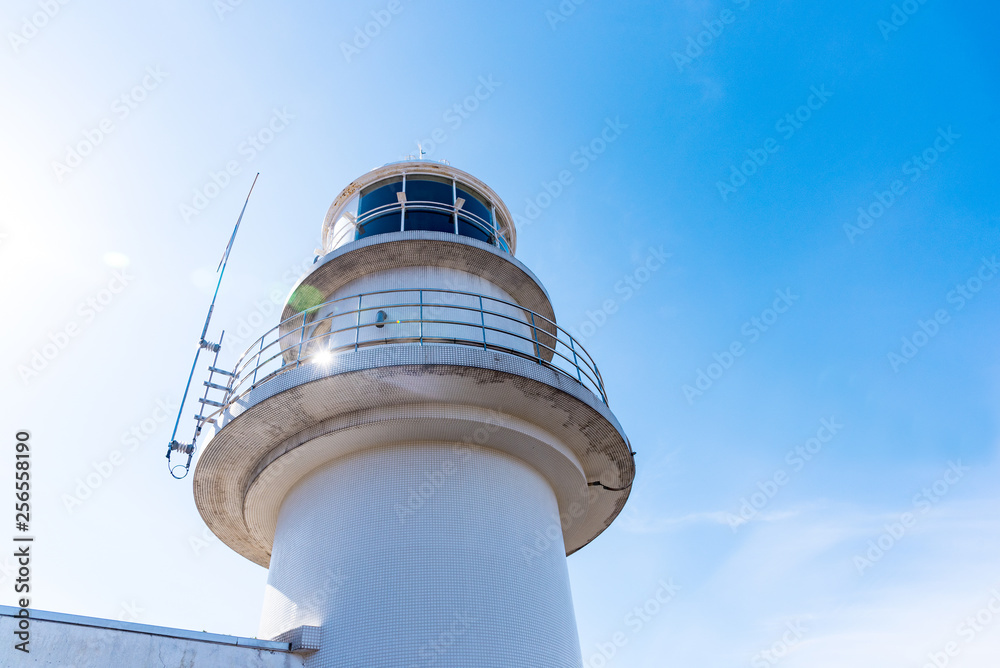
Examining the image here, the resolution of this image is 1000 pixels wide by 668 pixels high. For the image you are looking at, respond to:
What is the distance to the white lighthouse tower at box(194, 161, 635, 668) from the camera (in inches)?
294

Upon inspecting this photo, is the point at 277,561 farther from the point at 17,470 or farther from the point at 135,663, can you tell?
the point at 17,470

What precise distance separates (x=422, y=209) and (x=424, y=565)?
710 cm

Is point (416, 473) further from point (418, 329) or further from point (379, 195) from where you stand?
point (379, 195)

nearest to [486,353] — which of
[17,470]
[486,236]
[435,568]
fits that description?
[435,568]

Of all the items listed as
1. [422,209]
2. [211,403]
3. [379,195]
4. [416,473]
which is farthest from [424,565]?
[379,195]

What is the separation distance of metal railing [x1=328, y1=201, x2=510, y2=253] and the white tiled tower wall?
16.8 ft

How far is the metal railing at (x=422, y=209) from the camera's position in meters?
12.0

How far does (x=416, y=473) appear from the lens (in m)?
8.42

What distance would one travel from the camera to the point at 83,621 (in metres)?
6.51

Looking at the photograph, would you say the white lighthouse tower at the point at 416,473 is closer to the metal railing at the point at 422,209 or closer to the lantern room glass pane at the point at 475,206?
the metal railing at the point at 422,209

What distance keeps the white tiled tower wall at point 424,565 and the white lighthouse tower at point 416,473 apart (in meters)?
0.02

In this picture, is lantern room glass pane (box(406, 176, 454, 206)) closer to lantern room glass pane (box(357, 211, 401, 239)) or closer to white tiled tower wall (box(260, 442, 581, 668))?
lantern room glass pane (box(357, 211, 401, 239))

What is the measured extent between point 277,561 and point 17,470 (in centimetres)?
341

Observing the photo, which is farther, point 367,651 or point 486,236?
point 486,236
